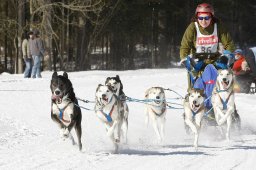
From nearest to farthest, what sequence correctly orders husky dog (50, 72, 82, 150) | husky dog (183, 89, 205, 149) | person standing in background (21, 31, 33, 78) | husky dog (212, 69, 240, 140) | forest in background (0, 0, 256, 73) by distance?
1. husky dog (50, 72, 82, 150)
2. husky dog (183, 89, 205, 149)
3. husky dog (212, 69, 240, 140)
4. person standing in background (21, 31, 33, 78)
5. forest in background (0, 0, 256, 73)

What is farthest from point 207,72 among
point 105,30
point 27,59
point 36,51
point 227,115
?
point 105,30

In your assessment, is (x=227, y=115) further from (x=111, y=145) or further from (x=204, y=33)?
(x=111, y=145)

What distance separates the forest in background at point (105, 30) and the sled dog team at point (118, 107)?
65.7 ft

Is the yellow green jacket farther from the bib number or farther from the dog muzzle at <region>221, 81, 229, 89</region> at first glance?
the dog muzzle at <region>221, 81, 229, 89</region>

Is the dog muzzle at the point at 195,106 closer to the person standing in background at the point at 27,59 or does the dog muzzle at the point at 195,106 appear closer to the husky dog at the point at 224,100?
the husky dog at the point at 224,100

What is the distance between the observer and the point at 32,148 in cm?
860

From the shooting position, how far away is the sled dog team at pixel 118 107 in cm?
812

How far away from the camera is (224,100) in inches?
367

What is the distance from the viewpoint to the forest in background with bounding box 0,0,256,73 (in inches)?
1260

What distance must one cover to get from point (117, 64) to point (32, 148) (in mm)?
32789

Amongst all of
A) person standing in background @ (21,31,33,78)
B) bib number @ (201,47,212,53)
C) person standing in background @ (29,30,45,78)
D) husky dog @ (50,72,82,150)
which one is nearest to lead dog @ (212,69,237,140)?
bib number @ (201,47,212,53)

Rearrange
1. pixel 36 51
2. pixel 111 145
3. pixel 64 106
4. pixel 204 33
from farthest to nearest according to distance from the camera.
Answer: pixel 36 51
pixel 204 33
pixel 111 145
pixel 64 106

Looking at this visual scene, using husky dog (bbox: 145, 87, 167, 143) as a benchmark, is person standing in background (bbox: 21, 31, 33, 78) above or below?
above

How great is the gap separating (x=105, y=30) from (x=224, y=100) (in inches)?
1161
